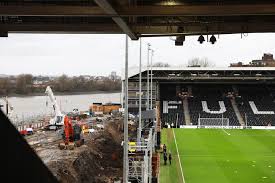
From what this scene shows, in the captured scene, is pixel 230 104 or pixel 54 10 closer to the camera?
pixel 54 10

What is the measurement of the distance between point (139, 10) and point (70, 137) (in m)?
21.7

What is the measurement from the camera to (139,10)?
11.2m

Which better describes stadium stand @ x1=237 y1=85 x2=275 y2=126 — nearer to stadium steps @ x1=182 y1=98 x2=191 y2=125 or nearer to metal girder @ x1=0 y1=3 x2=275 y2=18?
stadium steps @ x1=182 y1=98 x2=191 y2=125

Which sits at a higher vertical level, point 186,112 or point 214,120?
point 186,112

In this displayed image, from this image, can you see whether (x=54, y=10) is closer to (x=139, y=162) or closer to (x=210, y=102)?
(x=139, y=162)

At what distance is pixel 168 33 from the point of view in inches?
632

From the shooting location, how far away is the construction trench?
24125 millimetres

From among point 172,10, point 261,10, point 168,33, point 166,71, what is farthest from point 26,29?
point 166,71

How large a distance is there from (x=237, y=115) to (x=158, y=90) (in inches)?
497

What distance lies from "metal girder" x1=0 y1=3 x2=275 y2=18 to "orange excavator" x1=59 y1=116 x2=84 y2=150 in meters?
19.4

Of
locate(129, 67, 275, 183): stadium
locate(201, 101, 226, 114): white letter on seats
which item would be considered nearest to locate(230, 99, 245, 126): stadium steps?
locate(129, 67, 275, 183): stadium

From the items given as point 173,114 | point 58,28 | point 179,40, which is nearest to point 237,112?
point 173,114

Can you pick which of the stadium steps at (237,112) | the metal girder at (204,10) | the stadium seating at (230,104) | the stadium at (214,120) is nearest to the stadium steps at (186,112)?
the stadium at (214,120)

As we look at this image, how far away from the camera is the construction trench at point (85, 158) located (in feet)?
79.2
